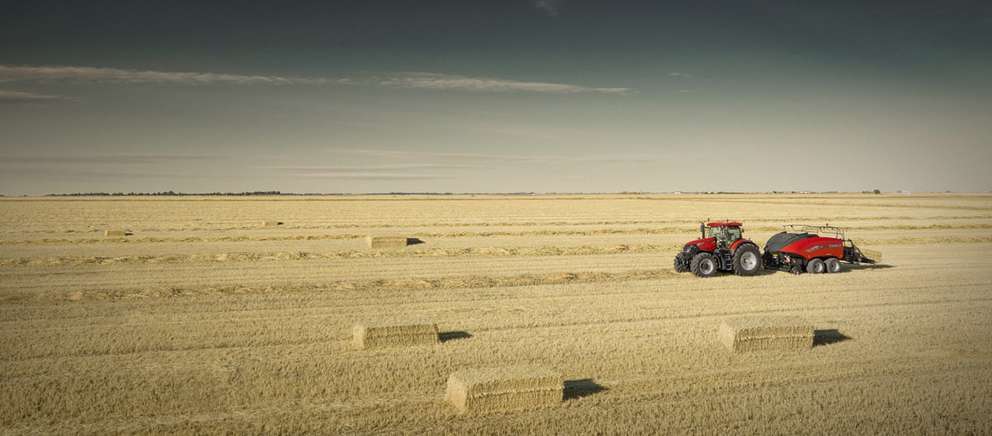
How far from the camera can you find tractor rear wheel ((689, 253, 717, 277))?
859 inches

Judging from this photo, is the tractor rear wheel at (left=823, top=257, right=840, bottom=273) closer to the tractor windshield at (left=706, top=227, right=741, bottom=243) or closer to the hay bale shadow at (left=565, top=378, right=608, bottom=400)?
the tractor windshield at (left=706, top=227, right=741, bottom=243)

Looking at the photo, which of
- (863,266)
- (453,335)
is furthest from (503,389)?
(863,266)

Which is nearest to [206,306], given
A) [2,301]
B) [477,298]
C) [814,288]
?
[2,301]

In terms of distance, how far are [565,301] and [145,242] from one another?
24.0 m

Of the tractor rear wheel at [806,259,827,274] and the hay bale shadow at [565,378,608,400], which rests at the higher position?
the tractor rear wheel at [806,259,827,274]

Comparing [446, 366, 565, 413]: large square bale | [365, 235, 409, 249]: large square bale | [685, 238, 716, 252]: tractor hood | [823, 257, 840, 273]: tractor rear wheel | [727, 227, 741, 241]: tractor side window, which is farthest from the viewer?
[365, 235, 409, 249]: large square bale

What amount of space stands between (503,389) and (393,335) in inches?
151

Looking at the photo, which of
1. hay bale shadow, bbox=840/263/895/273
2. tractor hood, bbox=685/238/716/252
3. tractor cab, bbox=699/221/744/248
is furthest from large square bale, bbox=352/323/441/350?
hay bale shadow, bbox=840/263/895/273

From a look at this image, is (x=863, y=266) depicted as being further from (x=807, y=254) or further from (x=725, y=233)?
(x=725, y=233)

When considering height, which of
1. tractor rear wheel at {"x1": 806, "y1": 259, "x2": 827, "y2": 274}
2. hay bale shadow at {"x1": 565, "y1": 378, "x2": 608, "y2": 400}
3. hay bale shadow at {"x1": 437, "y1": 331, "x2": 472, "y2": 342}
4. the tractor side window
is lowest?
hay bale shadow at {"x1": 565, "y1": 378, "x2": 608, "y2": 400}

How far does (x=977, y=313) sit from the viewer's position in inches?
628

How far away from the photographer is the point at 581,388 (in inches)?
408

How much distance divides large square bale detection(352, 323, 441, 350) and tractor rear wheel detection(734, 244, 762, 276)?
12.5 metres

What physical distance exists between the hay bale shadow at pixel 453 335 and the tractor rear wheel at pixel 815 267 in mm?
13989
